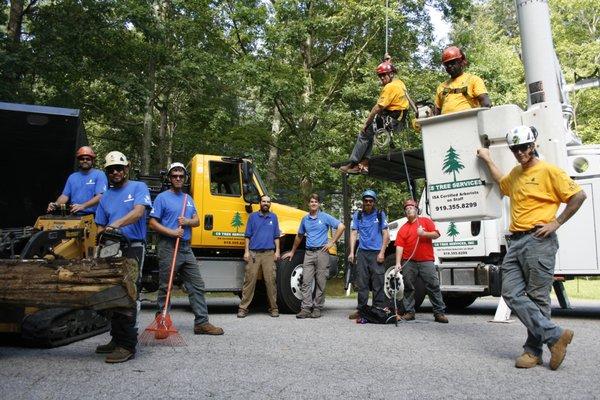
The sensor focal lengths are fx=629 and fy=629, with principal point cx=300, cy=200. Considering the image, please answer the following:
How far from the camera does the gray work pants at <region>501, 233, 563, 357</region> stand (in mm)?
5395

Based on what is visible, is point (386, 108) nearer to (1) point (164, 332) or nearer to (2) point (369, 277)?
(2) point (369, 277)

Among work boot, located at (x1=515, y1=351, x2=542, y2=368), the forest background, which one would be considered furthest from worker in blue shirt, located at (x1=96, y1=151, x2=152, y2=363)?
the forest background

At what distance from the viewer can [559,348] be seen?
5.21 metres

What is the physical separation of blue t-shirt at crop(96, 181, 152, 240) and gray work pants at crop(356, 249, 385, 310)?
13.5 feet

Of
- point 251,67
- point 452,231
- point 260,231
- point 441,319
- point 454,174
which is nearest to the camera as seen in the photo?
point 454,174

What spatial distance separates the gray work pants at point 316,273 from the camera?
995 centimetres

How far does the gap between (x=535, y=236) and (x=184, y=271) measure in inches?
151

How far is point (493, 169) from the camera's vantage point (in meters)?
6.13

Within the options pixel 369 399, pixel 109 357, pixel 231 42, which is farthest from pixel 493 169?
pixel 231 42

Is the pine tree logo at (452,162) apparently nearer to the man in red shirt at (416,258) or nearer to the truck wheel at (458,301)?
the man in red shirt at (416,258)

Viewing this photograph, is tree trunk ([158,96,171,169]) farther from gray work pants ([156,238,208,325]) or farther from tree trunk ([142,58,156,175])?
gray work pants ([156,238,208,325])

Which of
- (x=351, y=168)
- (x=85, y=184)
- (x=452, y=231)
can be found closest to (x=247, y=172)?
(x=351, y=168)

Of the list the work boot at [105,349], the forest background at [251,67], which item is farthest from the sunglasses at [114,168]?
the forest background at [251,67]

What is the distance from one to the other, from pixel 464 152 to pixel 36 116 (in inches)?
208
